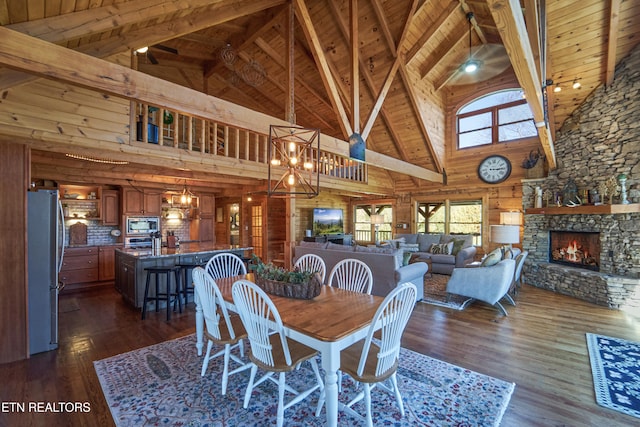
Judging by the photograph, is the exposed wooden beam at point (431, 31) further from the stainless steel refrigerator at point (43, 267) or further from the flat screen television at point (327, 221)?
the stainless steel refrigerator at point (43, 267)

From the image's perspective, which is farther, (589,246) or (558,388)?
(589,246)

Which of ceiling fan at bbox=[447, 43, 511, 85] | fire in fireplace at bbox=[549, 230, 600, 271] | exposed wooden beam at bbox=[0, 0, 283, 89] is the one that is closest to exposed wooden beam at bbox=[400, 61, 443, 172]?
ceiling fan at bbox=[447, 43, 511, 85]

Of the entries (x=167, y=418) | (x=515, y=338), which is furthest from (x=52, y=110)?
(x=515, y=338)

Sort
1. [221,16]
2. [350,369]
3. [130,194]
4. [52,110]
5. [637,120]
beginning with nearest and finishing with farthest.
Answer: [350,369] < [52,110] < [221,16] < [637,120] < [130,194]

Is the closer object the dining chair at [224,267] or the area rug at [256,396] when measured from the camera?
the area rug at [256,396]

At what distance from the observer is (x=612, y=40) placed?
4.62 meters

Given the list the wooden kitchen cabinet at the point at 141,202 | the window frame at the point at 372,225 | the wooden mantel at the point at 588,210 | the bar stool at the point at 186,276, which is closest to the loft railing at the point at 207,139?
the wooden kitchen cabinet at the point at 141,202

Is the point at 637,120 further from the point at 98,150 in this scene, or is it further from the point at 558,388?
the point at 98,150

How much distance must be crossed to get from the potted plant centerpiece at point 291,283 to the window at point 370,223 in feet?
25.9

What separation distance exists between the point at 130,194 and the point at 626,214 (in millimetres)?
10060

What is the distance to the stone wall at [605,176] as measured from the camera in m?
4.79

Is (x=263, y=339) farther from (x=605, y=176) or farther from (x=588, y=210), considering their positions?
(x=605, y=176)

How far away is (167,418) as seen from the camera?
208 cm

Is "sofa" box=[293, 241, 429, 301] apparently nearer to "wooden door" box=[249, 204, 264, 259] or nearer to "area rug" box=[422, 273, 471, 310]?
"area rug" box=[422, 273, 471, 310]
